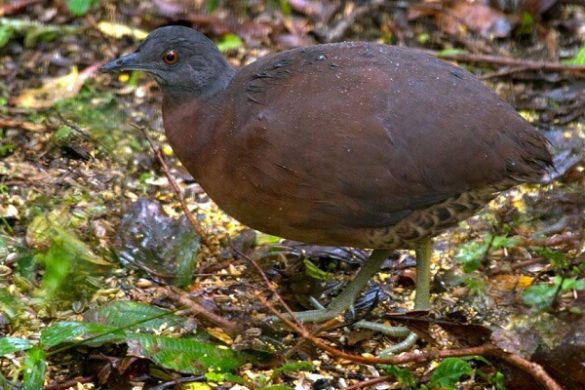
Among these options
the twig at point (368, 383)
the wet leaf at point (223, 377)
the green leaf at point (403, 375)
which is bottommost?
the wet leaf at point (223, 377)

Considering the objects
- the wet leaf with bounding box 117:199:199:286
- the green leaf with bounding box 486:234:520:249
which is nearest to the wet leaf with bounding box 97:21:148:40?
the wet leaf with bounding box 117:199:199:286

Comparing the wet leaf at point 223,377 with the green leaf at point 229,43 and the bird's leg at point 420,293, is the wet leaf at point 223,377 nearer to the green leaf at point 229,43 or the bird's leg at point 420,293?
the bird's leg at point 420,293

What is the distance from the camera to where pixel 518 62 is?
5.79m

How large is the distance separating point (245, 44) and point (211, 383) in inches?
119

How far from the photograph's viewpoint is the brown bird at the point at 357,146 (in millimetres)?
3641

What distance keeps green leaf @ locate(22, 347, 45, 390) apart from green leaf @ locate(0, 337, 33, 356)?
1.1 inches

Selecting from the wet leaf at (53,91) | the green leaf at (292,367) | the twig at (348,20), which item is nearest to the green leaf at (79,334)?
the green leaf at (292,367)

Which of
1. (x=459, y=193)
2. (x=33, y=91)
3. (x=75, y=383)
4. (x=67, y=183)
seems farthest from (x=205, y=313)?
(x=33, y=91)

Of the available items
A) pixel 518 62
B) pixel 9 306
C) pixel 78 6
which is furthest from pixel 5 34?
pixel 518 62

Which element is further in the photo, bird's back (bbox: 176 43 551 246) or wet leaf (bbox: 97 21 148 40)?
wet leaf (bbox: 97 21 148 40)

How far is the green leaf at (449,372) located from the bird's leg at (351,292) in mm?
741

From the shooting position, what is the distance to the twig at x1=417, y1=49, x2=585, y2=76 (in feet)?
18.6

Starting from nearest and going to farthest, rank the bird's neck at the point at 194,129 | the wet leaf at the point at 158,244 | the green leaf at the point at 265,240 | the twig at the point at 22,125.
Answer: the bird's neck at the point at 194,129 < the wet leaf at the point at 158,244 < the green leaf at the point at 265,240 < the twig at the point at 22,125

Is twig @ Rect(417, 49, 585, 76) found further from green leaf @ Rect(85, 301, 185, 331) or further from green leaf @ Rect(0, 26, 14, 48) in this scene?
green leaf @ Rect(85, 301, 185, 331)
